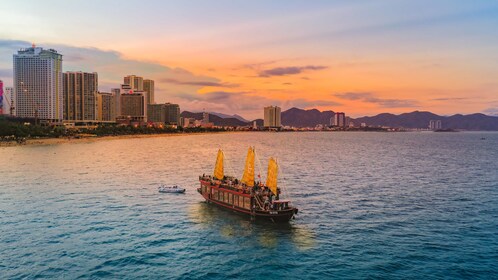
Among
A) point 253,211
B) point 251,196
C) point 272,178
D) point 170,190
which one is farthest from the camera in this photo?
point 170,190

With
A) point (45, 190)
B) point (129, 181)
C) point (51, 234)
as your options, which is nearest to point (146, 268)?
point (51, 234)

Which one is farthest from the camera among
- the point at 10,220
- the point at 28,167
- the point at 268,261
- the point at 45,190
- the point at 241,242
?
the point at 28,167

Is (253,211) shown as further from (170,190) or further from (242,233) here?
(170,190)

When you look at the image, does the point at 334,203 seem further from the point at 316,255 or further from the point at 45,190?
the point at 45,190

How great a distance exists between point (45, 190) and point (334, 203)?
5871 centimetres

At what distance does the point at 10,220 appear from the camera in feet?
194

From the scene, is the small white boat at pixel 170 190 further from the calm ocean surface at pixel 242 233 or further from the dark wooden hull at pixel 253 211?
the dark wooden hull at pixel 253 211

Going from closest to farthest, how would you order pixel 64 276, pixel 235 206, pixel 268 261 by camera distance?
pixel 64 276, pixel 268 261, pixel 235 206

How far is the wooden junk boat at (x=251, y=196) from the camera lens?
58.6m

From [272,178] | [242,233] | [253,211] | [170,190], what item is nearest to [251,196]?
[253,211]

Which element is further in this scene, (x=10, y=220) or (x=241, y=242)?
(x=10, y=220)

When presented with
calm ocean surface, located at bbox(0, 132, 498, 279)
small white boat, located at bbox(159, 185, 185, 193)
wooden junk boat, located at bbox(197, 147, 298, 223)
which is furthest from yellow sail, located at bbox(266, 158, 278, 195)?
small white boat, located at bbox(159, 185, 185, 193)

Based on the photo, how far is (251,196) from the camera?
6088 centimetres

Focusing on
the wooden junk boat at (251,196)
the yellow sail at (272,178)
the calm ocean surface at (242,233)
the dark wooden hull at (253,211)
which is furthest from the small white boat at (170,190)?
the yellow sail at (272,178)
